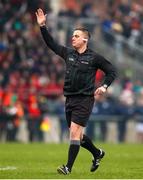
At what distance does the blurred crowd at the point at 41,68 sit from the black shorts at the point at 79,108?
15082 mm

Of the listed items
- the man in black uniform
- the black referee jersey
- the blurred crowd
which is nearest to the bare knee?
the man in black uniform

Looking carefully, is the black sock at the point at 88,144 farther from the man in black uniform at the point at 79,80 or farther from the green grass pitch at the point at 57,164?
the man in black uniform at the point at 79,80

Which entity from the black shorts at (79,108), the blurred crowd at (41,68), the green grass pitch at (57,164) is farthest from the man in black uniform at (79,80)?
the blurred crowd at (41,68)

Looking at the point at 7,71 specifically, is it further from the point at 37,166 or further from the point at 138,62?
the point at 37,166

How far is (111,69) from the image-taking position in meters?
13.1

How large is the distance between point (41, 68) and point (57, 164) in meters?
15.2

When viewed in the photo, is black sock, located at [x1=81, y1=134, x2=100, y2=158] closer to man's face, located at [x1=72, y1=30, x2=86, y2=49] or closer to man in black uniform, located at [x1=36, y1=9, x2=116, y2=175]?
man in black uniform, located at [x1=36, y1=9, x2=116, y2=175]

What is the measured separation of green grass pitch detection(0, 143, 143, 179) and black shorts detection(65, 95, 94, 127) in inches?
32.6

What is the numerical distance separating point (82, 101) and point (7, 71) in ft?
56.0

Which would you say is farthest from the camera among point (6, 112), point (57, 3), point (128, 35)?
point (57, 3)

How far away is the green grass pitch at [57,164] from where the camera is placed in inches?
492

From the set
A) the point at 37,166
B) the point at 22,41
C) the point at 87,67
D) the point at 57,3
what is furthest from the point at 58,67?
the point at 87,67

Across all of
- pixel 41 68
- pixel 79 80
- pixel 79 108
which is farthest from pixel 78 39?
pixel 41 68

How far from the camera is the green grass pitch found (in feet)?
41.0
